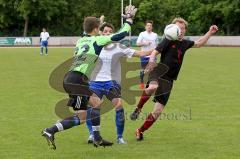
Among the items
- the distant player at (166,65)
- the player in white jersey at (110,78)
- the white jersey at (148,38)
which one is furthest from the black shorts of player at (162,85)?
the white jersey at (148,38)

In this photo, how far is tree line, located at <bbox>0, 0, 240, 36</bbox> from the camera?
70.6 meters

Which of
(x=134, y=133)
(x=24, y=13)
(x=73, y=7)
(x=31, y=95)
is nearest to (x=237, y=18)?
(x=73, y=7)

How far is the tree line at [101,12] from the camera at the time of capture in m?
70.6

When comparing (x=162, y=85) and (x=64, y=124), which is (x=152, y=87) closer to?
(x=162, y=85)

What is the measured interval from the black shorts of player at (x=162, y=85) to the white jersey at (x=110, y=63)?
0.61 metres

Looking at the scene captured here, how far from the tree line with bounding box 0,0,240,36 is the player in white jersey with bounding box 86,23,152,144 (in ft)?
A: 203

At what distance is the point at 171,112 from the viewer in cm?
1224

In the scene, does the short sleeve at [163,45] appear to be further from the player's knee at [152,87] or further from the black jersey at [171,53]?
the player's knee at [152,87]

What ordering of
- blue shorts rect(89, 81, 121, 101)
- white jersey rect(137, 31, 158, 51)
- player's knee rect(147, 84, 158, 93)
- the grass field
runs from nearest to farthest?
the grass field, blue shorts rect(89, 81, 121, 101), player's knee rect(147, 84, 158, 93), white jersey rect(137, 31, 158, 51)

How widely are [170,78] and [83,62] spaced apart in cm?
181

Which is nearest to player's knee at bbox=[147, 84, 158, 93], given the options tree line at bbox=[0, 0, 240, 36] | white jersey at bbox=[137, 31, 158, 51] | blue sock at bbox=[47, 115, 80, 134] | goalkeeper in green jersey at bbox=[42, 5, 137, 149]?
goalkeeper in green jersey at bbox=[42, 5, 137, 149]

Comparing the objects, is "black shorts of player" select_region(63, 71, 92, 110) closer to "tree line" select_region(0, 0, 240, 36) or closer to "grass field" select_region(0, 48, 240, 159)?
"grass field" select_region(0, 48, 240, 159)

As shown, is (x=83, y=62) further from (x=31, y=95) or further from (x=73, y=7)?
(x=73, y=7)

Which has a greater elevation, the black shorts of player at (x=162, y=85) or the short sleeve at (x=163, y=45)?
the short sleeve at (x=163, y=45)
